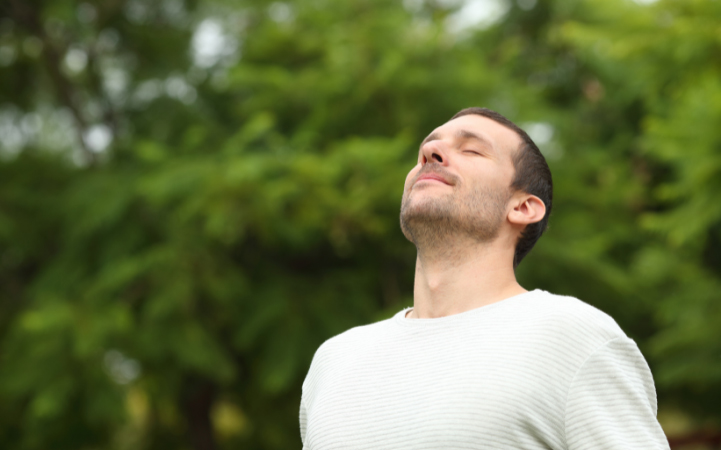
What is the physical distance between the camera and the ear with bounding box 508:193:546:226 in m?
1.88

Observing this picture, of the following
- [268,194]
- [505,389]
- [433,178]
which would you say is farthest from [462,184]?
[268,194]

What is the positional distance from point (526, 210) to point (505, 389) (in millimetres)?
590

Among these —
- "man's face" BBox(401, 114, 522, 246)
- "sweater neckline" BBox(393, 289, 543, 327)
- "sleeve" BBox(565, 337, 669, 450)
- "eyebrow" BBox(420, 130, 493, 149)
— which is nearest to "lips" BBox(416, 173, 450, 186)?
"man's face" BBox(401, 114, 522, 246)

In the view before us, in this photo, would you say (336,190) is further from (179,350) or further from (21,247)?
(21,247)

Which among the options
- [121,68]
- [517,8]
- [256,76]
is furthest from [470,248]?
[517,8]

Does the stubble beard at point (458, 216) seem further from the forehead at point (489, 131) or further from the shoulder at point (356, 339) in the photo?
the shoulder at point (356, 339)

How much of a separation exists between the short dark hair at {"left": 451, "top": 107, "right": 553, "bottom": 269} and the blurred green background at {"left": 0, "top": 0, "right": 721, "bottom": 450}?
9.16ft

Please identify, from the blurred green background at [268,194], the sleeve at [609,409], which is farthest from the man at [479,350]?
the blurred green background at [268,194]

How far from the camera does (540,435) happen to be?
1.45 metres

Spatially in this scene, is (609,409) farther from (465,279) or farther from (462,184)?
(462,184)

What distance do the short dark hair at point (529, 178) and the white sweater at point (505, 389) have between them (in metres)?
0.27

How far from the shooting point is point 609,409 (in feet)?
4.75

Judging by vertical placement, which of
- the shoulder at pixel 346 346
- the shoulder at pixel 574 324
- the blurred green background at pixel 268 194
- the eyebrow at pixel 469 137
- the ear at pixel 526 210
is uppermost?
the eyebrow at pixel 469 137

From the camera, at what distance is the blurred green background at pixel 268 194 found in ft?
18.1
